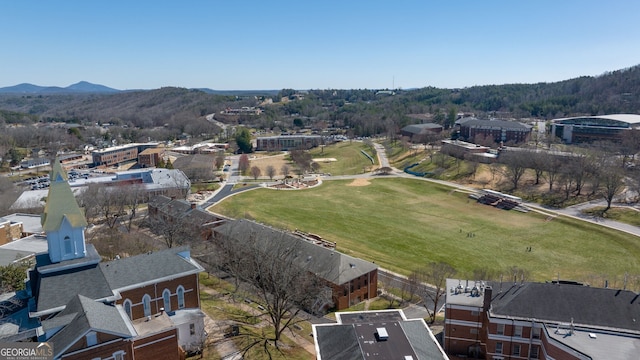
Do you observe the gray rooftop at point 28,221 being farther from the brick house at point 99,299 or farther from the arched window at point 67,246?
the arched window at point 67,246

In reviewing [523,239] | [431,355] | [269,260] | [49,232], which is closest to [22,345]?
[49,232]

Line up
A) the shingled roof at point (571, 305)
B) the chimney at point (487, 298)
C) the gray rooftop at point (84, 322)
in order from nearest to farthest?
1. the gray rooftop at point (84, 322)
2. the shingled roof at point (571, 305)
3. the chimney at point (487, 298)

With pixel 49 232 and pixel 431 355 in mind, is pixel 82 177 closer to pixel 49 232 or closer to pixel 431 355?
pixel 49 232

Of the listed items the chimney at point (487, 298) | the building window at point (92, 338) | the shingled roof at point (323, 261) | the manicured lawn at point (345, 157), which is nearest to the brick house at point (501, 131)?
the manicured lawn at point (345, 157)

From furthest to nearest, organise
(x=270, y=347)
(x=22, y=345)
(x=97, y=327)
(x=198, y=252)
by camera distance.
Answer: (x=198, y=252) → (x=270, y=347) → (x=97, y=327) → (x=22, y=345)

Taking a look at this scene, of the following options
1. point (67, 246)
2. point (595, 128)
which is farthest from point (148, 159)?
point (595, 128)

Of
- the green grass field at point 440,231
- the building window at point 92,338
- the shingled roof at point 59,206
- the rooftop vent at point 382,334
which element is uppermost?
the shingled roof at point 59,206

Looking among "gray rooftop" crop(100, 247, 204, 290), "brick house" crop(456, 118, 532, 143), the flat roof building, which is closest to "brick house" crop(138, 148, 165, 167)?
"brick house" crop(456, 118, 532, 143)

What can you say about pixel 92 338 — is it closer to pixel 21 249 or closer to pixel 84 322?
pixel 84 322
